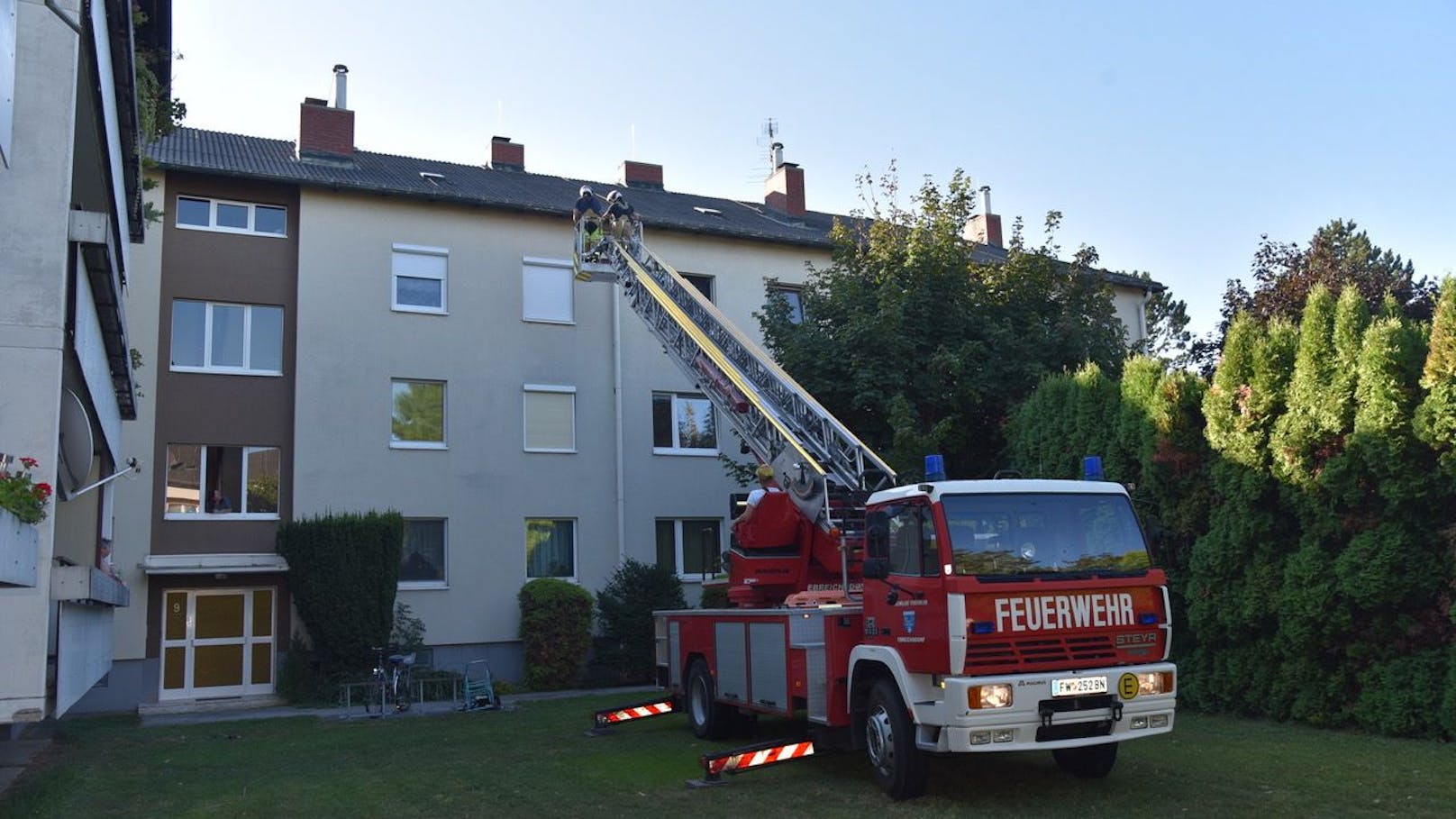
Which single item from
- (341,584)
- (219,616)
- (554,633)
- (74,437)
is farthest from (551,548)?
(74,437)

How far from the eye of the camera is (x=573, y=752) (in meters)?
12.4

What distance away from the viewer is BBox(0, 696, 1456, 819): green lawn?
8.71 metres

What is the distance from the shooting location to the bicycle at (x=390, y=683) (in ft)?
58.4

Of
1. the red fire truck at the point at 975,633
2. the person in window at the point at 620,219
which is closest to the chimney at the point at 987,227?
the person in window at the point at 620,219

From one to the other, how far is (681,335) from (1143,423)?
21.0ft

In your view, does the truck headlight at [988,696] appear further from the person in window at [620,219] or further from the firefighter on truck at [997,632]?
the person in window at [620,219]

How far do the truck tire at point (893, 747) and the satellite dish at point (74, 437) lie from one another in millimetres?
7140

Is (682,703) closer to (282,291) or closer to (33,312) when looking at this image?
(33,312)

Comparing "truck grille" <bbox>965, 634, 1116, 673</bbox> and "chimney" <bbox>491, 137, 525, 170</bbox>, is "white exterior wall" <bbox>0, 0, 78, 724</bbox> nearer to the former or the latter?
"truck grille" <bbox>965, 634, 1116, 673</bbox>

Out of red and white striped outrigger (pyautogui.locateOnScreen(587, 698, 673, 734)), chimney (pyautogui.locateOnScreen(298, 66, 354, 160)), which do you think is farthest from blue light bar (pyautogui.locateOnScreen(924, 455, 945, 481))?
chimney (pyautogui.locateOnScreen(298, 66, 354, 160))

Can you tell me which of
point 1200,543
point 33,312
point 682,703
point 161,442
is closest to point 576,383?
point 161,442

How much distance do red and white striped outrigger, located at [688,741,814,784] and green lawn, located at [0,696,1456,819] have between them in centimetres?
18

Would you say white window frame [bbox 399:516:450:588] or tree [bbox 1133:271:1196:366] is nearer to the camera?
white window frame [bbox 399:516:450:588]

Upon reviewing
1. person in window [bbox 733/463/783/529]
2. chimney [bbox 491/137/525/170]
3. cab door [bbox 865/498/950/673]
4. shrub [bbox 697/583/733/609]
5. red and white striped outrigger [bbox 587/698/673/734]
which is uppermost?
chimney [bbox 491/137/525/170]
